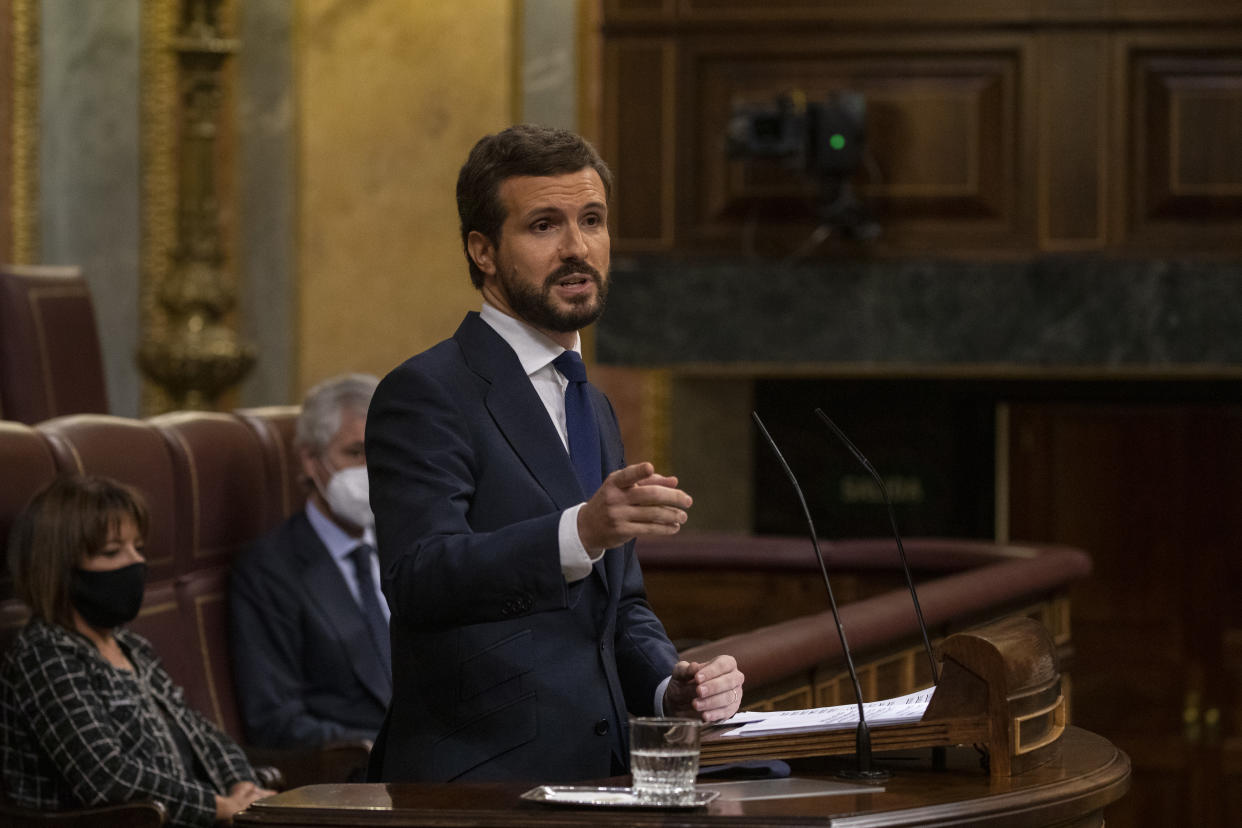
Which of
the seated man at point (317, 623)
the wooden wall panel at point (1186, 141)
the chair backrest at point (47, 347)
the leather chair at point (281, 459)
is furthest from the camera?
the wooden wall panel at point (1186, 141)

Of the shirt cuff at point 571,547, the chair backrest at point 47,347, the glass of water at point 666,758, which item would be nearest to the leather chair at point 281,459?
the chair backrest at point 47,347

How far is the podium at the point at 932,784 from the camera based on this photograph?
58.1 inches

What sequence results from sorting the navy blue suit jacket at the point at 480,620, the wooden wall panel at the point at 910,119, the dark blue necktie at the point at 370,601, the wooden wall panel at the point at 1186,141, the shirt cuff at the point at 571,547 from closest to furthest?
the shirt cuff at the point at 571,547
the navy blue suit jacket at the point at 480,620
the dark blue necktie at the point at 370,601
the wooden wall panel at the point at 1186,141
the wooden wall panel at the point at 910,119

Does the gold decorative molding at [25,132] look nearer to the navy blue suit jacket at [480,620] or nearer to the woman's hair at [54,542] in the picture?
the woman's hair at [54,542]

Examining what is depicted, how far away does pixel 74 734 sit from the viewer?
2.73 meters

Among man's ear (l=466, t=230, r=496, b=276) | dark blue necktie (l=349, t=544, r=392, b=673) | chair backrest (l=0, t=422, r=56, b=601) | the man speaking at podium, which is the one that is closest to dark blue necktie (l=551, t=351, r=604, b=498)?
the man speaking at podium

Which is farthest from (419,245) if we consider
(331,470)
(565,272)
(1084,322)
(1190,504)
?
(565,272)

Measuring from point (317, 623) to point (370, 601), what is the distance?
135 millimetres

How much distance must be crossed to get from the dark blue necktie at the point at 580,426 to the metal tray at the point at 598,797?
1.36 ft

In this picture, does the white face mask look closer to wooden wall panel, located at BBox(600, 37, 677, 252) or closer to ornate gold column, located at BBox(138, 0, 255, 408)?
wooden wall panel, located at BBox(600, 37, 677, 252)

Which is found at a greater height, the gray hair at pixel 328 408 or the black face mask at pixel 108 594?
the gray hair at pixel 328 408

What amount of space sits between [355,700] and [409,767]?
163 cm

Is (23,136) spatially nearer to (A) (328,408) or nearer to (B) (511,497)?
(A) (328,408)

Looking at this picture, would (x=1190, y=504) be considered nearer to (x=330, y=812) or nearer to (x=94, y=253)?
(x=94, y=253)
